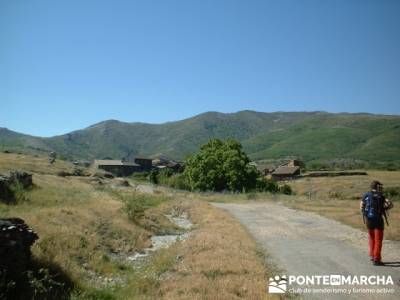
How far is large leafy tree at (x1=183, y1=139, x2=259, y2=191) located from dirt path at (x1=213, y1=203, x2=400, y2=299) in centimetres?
4550

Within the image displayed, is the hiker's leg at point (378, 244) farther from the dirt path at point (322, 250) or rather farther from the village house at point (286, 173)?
the village house at point (286, 173)

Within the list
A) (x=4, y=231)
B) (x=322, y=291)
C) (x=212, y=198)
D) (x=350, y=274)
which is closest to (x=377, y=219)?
(x=350, y=274)

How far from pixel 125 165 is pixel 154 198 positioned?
112m

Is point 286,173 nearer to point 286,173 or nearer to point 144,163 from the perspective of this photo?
point 286,173

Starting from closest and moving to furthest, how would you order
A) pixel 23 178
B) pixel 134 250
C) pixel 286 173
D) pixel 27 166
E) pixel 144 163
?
1. pixel 134 250
2. pixel 23 178
3. pixel 27 166
4. pixel 286 173
5. pixel 144 163

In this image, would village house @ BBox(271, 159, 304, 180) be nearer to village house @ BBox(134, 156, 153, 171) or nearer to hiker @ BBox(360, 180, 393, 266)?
village house @ BBox(134, 156, 153, 171)

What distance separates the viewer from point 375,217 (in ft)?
40.9

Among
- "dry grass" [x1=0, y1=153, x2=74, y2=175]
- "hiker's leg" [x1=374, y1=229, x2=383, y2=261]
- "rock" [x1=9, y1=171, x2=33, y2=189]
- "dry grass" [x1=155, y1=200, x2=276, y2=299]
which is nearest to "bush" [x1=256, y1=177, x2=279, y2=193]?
"dry grass" [x1=0, y1=153, x2=74, y2=175]

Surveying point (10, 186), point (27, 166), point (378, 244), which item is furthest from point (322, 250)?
point (27, 166)

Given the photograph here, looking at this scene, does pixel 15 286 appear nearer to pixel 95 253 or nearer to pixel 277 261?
pixel 95 253

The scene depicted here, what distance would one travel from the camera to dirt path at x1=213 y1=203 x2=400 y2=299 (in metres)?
11.1

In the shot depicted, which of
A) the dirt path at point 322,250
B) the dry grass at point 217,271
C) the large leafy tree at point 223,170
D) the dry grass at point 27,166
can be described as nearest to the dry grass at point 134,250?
the dry grass at point 217,271

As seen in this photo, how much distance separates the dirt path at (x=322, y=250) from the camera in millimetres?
11086

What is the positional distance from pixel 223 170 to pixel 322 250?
55.4 m
